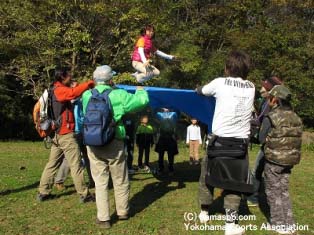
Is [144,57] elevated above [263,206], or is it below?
above

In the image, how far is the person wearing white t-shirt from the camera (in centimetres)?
547

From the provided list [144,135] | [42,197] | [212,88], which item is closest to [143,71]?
[42,197]

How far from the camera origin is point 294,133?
5.90m

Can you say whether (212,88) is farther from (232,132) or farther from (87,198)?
(87,198)

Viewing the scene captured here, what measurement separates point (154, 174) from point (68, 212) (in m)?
3.76

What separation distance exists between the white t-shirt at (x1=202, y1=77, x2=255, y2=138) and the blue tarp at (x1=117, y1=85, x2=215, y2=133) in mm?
2232

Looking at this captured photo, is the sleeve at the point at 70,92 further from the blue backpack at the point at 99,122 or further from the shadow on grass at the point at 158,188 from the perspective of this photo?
the shadow on grass at the point at 158,188

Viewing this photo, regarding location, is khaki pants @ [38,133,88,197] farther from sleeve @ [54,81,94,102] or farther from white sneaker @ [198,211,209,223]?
white sneaker @ [198,211,209,223]

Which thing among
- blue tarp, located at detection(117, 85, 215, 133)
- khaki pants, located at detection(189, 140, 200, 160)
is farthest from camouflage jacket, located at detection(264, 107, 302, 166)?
khaki pants, located at detection(189, 140, 200, 160)

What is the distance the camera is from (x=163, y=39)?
87.6 ft

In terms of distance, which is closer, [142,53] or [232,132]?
[232,132]

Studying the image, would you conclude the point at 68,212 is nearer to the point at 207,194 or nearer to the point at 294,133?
the point at 207,194

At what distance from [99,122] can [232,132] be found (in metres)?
1.68

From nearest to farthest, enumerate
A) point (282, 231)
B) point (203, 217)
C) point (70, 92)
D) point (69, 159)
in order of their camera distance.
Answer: point (282, 231), point (203, 217), point (70, 92), point (69, 159)
